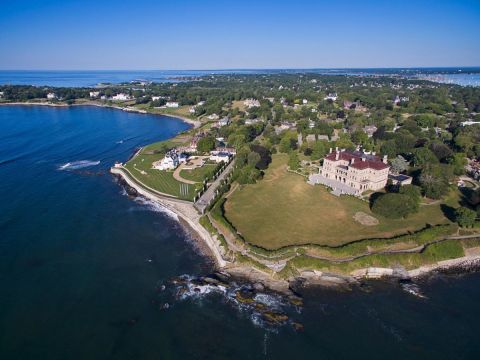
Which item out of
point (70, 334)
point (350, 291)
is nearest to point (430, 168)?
point (350, 291)

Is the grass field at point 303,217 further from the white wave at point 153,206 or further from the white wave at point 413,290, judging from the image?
the white wave at point 153,206

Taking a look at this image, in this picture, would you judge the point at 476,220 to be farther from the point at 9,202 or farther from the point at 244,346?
the point at 9,202

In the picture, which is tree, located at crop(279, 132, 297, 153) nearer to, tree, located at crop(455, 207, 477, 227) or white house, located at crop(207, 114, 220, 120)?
tree, located at crop(455, 207, 477, 227)

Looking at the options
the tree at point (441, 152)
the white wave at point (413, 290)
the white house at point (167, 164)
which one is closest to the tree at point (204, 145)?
the white house at point (167, 164)

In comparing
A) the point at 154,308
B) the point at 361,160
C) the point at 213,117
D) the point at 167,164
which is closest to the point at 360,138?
the point at 361,160

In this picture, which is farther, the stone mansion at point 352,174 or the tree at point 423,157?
the tree at point 423,157

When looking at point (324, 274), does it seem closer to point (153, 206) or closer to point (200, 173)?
point (153, 206)
